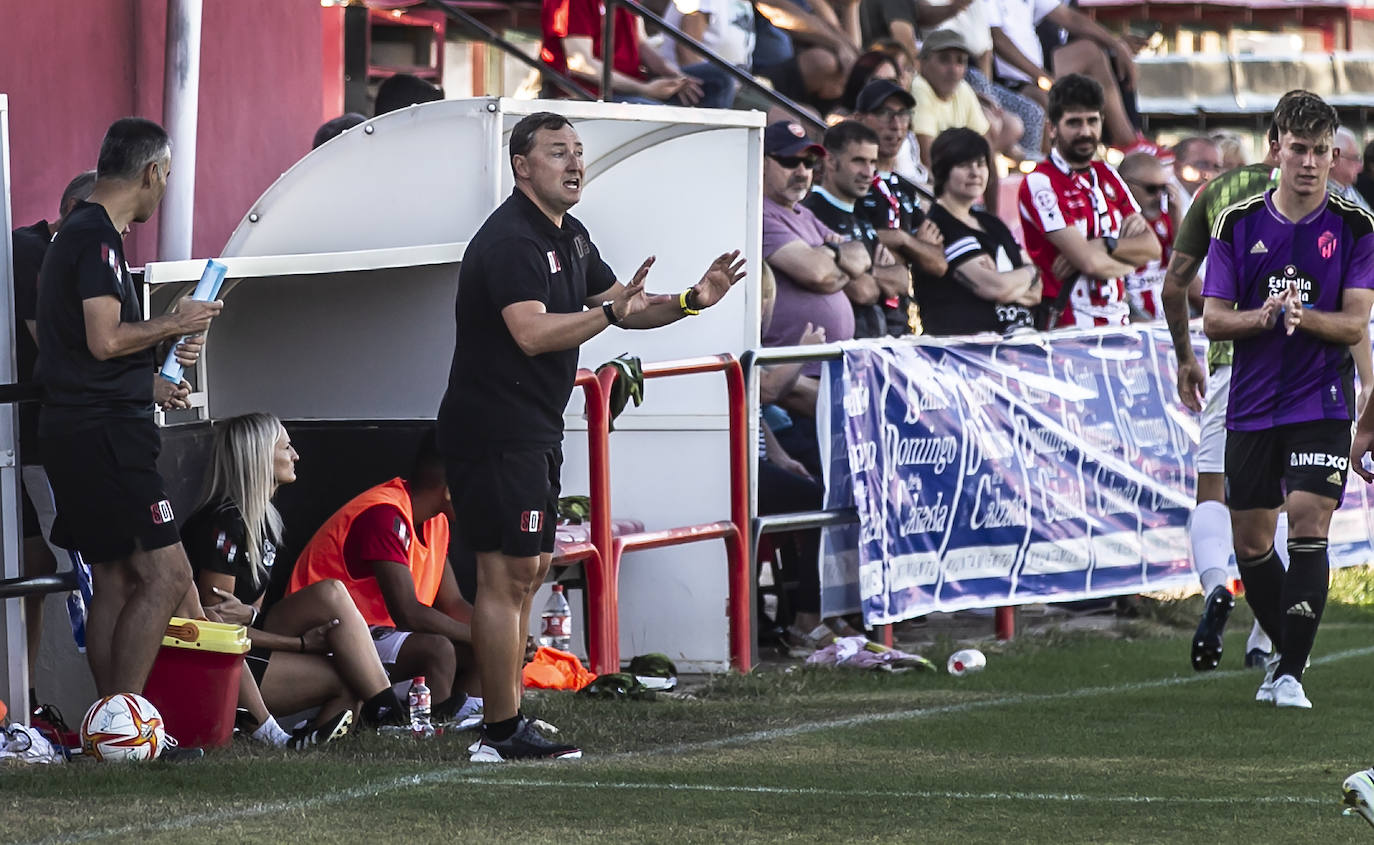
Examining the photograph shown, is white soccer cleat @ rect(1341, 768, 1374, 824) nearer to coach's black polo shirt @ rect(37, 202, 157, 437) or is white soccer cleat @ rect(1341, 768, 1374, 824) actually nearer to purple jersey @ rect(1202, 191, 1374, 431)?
purple jersey @ rect(1202, 191, 1374, 431)

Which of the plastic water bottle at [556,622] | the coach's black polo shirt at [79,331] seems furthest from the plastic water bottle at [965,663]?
the coach's black polo shirt at [79,331]

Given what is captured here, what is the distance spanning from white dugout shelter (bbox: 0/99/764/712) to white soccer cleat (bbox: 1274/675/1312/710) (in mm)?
2335

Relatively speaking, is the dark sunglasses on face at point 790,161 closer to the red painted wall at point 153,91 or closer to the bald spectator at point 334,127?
the bald spectator at point 334,127

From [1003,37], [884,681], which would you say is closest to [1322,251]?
[884,681]

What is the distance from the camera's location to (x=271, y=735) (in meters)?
7.39

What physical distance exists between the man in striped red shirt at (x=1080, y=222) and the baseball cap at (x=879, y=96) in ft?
2.63

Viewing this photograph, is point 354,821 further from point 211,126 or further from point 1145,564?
point 1145,564

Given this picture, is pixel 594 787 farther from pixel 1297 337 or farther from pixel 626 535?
pixel 1297 337

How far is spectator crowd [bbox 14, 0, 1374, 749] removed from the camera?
7.01 metres

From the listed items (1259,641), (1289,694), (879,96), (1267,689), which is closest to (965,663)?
(1259,641)

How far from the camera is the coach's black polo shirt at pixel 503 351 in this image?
6934 millimetres

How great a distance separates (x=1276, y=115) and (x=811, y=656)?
2.99 meters

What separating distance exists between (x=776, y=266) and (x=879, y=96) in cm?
193

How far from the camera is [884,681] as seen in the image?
9.26 metres
